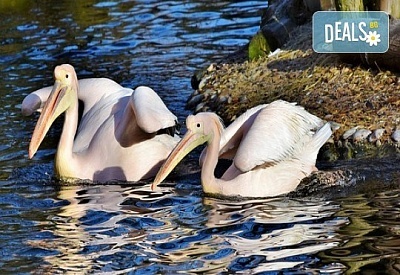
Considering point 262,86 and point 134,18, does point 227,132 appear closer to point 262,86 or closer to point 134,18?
point 262,86

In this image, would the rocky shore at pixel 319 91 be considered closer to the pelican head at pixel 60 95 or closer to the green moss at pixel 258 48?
the green moss at pixel 258 48

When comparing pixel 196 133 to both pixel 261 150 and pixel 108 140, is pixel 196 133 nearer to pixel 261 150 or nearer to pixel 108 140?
pixel 261 150

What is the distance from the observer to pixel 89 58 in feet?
40.9

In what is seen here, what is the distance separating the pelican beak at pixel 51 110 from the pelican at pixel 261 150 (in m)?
1.16

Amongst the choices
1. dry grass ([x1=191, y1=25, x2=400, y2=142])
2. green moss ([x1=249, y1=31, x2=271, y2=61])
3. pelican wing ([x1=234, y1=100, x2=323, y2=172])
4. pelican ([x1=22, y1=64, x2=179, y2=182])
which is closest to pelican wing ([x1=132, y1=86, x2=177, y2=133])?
pelican ([x1=22, y1=64, x2=179, y2=182])

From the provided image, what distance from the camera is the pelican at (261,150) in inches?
272

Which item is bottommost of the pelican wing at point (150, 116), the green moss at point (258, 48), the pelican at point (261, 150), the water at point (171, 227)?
the water at point (171, 227)

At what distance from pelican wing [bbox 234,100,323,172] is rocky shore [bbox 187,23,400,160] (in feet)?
1.66

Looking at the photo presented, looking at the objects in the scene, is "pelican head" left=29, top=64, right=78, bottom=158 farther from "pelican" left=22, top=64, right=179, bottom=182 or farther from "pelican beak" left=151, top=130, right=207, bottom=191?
"pelican beak" left=151, top=130, right=207, bottom=191

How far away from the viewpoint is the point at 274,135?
7.02m

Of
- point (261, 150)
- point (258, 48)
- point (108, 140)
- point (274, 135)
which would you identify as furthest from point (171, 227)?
point (258, 48)

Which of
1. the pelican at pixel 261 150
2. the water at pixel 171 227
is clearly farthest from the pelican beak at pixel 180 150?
the water at pixel 171 227

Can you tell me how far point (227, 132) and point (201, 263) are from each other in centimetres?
193

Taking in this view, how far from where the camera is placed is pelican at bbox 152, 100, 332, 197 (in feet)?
22.7
